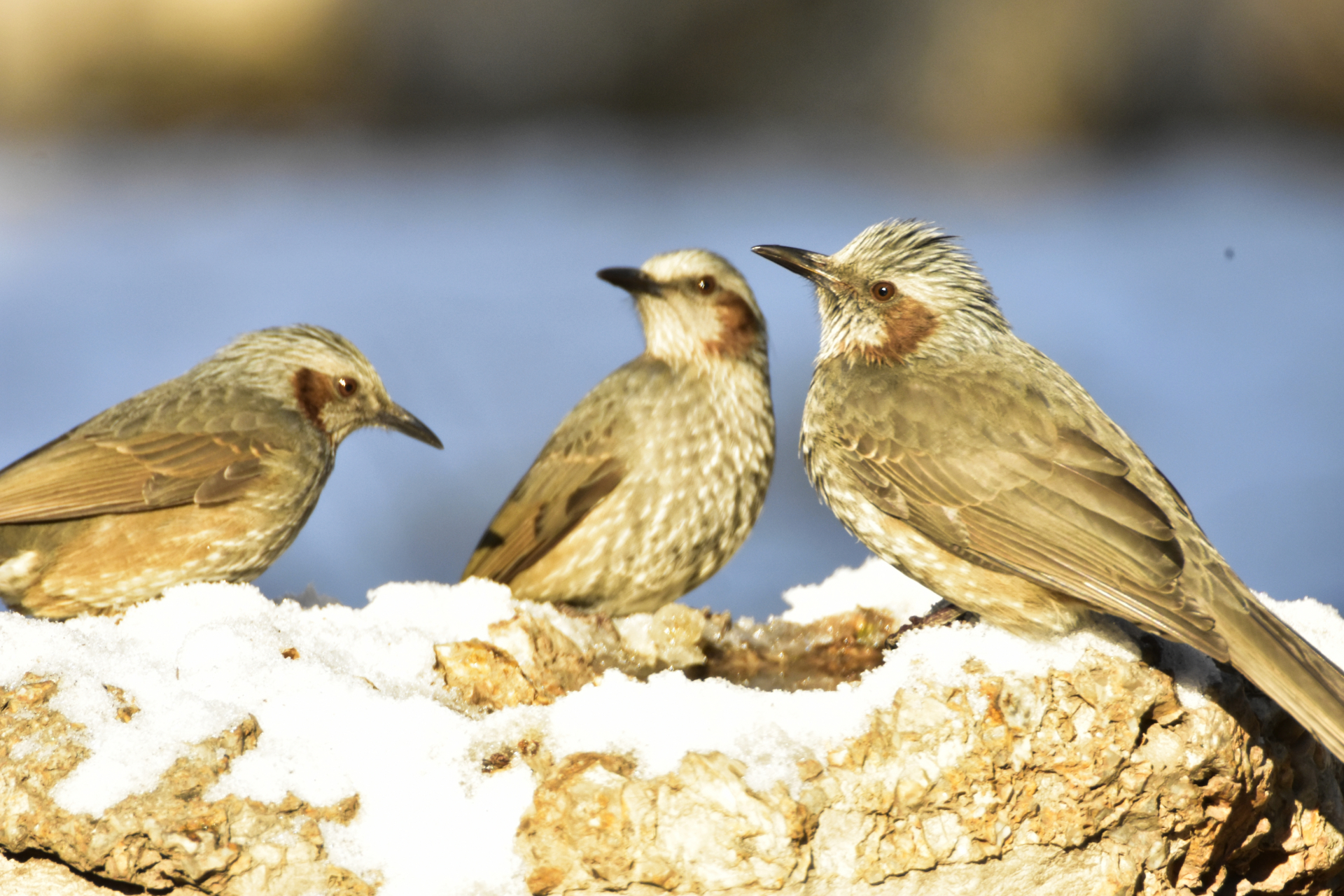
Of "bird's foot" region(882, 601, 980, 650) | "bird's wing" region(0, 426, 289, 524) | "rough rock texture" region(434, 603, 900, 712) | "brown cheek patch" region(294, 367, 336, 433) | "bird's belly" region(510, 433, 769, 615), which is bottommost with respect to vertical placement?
"rough rock texture" region(434, 603, 900, 712)

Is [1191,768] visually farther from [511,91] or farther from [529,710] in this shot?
[511,91]

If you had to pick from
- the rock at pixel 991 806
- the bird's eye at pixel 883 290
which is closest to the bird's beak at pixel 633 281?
the bird's eye at pixel 883 290

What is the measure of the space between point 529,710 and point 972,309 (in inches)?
101

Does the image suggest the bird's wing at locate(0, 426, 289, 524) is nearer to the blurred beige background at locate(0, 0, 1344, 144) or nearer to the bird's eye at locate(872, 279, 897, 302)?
the bird's eye at locate(872, 279, 897, 302)

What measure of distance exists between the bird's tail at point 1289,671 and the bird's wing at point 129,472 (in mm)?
3537

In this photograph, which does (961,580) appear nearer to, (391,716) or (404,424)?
(391,716)

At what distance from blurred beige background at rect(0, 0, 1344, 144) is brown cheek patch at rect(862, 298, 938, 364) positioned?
5014mm

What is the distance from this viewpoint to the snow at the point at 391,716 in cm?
301

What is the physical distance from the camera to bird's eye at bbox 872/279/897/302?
4.93 m

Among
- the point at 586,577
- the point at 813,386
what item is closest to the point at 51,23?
the point at 586,577

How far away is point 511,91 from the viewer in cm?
973

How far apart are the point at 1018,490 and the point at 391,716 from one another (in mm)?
2127

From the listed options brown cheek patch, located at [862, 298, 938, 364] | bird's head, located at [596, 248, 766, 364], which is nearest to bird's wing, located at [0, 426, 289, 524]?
bird's head, located at [596, 248, 766, 364]

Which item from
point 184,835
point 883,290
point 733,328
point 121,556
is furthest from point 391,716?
point 733,328
